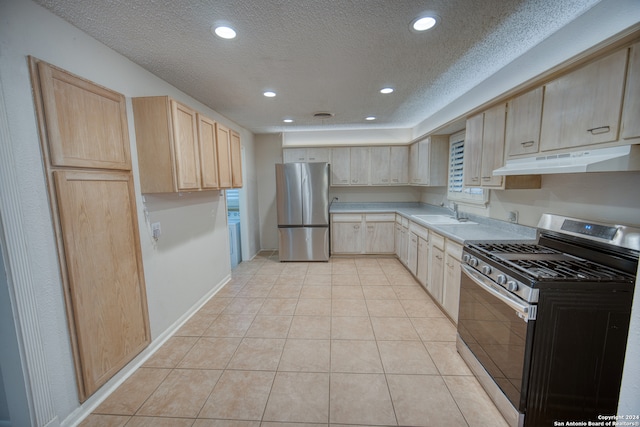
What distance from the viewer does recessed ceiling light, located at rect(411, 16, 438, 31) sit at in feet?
5.03

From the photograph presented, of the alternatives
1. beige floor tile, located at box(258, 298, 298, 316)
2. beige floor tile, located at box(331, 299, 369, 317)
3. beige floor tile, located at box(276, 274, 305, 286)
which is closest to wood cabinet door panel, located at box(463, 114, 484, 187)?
beige floor tile, located at box(331, 299, 369, 317)

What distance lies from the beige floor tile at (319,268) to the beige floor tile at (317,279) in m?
0.09

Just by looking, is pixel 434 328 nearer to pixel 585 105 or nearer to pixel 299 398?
pixel 299 398

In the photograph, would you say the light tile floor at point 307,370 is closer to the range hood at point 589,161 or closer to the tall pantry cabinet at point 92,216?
the tall pantry cabinet at point 92,216

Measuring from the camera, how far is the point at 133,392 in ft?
5.69

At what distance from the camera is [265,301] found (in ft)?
9.94

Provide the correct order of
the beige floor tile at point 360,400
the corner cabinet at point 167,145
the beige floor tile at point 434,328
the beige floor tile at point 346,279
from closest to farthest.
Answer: the beige floor tile at point 360,400 < the corner cabinet at point 167,145 < the beige floor tile at point 434,328 < the beige floor tile at point 346,279

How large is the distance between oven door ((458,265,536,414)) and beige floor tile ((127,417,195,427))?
1.91 meters

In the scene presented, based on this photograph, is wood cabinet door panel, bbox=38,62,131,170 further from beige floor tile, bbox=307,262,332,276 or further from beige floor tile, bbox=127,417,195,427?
beige floor tile, bbox=307,262,332,276

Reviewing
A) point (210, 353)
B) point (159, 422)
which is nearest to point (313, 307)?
point (210, 353)

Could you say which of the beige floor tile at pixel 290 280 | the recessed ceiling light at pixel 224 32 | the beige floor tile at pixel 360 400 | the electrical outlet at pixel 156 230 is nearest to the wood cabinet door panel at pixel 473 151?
the beige floor tile at pixel 360 400

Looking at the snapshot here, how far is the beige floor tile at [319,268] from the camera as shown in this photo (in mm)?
3967

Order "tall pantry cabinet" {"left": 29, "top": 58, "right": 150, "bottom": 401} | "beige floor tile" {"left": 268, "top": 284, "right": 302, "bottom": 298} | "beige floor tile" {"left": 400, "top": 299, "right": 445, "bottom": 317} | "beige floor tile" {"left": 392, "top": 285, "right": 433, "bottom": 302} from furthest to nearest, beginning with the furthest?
"beige floor tile" {"left": 268, "top": 284, "right": 302, "bottom": 298} < "beige floor tile" {"left": 392, "top": 285, "right": 433, "bottom": 302} < "beige floor tile" {"left": 400, "top": 299, "right": 445, "bottom": 317} < "tall pantry cabinet" {"left": 29, "top": 58, "right": 150, "bottom": 401}

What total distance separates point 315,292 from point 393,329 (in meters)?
1.14
